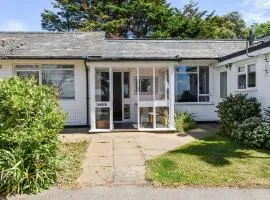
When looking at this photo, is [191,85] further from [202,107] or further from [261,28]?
[261,28]

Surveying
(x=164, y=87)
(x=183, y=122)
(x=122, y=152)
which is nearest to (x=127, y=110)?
(x=164, y=87)

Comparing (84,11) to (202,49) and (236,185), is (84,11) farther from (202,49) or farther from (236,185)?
(236,185)

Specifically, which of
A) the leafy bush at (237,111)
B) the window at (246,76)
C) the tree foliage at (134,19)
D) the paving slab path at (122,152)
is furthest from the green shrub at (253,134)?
the tree foliage at (134,19)

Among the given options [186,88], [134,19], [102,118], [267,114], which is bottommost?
[102,118]

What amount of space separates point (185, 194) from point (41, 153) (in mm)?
3098

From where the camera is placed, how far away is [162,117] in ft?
49.0

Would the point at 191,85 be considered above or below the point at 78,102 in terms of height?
above

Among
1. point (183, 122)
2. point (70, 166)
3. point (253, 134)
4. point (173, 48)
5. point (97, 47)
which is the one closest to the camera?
point (70, 166)

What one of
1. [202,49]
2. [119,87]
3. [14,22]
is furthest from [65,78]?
[14,22]

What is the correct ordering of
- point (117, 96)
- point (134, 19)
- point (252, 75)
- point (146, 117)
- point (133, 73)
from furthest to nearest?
point (134, 19), point (117, 96), point (133, 73), point (146, 117), point (252, 75)

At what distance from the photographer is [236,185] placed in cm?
732

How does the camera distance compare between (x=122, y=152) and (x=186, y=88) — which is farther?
(x=186, y=88)

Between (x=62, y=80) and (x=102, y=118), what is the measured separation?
125 inches

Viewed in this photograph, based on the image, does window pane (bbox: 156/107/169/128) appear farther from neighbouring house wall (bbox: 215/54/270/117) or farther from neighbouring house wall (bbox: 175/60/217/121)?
neighbouring house wall (bbox: 215/54/270/117)
